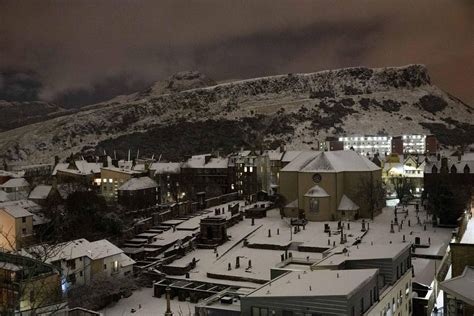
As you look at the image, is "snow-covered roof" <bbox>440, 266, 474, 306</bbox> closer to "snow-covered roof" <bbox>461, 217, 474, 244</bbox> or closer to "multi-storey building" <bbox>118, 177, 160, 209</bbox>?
"snow-covered roof" <bbox>461, 217, 474, 244</bbox>

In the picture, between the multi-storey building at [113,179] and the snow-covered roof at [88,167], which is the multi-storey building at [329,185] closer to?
the multi-storey building at [113,179]

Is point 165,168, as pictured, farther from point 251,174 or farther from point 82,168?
point 251,174

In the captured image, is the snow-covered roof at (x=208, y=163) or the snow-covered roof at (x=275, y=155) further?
the snow-covered roof at (x=275, y=155)

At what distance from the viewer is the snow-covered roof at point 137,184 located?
184 ft

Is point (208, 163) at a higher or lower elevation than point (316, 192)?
higher

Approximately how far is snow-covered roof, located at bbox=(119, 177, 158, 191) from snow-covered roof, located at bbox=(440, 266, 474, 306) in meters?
44.1

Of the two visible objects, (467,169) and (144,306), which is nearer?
(144,306)

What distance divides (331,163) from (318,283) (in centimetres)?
3215

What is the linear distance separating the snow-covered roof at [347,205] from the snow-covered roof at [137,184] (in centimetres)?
2196

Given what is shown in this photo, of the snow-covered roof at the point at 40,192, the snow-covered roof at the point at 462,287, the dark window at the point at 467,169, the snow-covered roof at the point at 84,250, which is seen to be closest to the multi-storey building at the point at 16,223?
the snow-covered roof at the point at 84,250

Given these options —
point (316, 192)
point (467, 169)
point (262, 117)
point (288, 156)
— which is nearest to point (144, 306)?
point (316, 192)

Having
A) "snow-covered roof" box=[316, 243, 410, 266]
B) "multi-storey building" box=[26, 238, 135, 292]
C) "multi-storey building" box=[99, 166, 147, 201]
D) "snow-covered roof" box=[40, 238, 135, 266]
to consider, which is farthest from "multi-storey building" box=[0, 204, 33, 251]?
"snow-covered roof" box=[316, 243, 410, 266]

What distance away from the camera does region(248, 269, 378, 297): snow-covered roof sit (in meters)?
18.3

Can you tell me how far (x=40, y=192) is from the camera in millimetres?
54688
